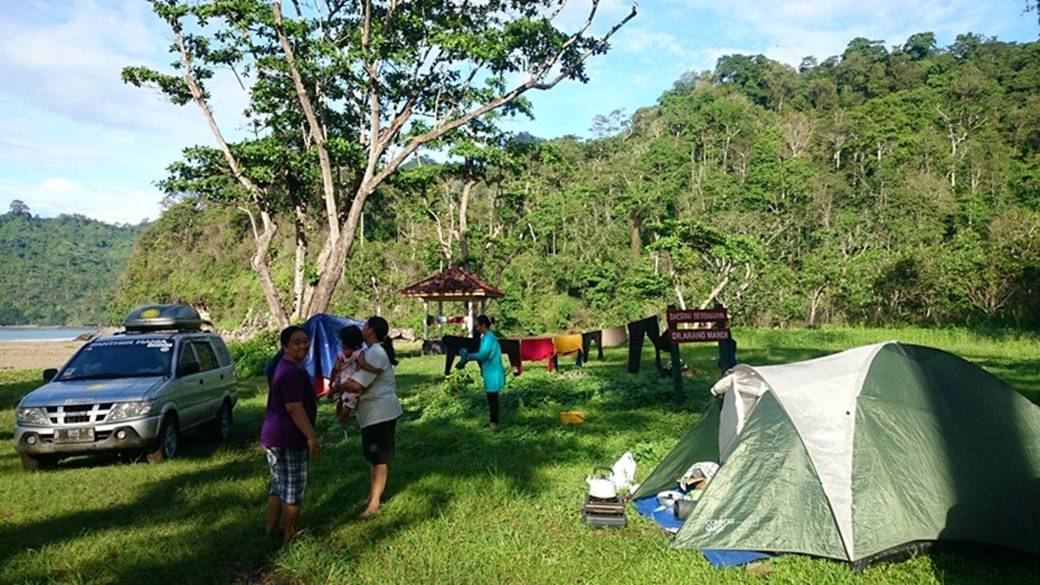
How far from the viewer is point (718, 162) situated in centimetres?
6256

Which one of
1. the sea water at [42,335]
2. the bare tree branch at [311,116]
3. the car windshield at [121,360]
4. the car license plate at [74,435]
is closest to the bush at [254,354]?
the bare tree branch at [311,116]

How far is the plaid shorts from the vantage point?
5477mm

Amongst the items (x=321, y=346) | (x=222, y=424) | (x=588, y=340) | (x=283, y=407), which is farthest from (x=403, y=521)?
(x=588, y=340)

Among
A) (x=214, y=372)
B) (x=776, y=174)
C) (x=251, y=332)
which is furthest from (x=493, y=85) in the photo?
(x=776, y=174)

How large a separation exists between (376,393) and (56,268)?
133 m

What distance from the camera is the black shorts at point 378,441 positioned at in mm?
6219

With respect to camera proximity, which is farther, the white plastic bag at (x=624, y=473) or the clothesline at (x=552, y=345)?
the clothesline at (x=552, y=345)

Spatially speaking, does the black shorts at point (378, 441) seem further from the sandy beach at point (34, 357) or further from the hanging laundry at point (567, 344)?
the sandy beach at point (34, 357)

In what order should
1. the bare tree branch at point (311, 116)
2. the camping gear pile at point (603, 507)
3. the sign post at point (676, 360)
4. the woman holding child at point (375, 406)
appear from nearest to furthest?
1. the camping gear pile at point (603, 507)
2. the woman holding child at point (375, 406)
3. the sign post at point (676, 360)
4. the bare tree branch at point (311, 116)

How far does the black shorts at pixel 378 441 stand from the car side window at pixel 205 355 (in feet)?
16.4

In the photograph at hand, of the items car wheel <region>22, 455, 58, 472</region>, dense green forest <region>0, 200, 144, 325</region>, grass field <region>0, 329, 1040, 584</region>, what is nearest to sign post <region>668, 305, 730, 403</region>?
grass field <region>0, 329, 1040, 584</region>

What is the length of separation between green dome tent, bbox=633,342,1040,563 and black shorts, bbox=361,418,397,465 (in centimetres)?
253

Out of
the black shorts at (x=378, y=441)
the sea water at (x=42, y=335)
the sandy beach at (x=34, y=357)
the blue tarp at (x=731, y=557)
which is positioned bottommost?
the sea water at (x=42, y=335)

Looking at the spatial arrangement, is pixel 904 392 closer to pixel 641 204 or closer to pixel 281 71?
pixel 281 71
